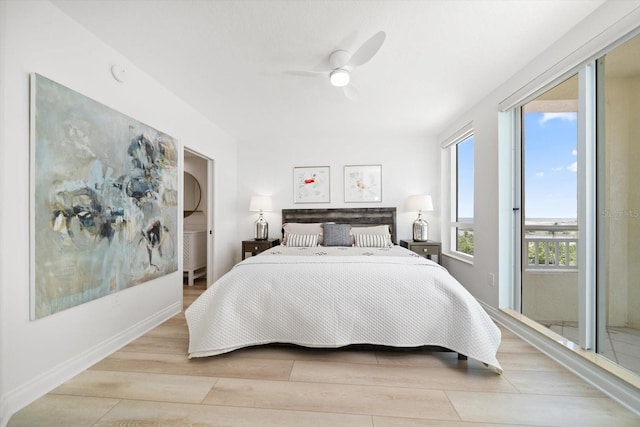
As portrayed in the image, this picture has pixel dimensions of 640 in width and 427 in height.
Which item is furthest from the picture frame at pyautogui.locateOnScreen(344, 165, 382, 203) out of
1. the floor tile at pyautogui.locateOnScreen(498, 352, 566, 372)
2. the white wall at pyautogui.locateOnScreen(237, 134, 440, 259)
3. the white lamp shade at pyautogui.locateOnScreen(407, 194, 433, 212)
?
the floor tile at pyautogui.locateOnScreen(498, 352, 566, 372)

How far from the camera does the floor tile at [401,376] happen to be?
5.01ft

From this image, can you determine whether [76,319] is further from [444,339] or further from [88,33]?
[444,339]

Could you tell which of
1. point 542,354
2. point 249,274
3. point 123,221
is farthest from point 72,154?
point 542,354

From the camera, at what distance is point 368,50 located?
66.5 inches

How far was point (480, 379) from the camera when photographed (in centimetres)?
158

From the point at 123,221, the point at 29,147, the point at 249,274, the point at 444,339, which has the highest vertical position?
the point at 29,147

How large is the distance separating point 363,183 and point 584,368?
305 centimetres

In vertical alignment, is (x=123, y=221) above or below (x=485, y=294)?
above

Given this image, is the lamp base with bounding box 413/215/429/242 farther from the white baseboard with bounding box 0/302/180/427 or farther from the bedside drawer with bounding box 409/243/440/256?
the white baseboard with bounding box 0/302/180/427

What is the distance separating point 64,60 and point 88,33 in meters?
0.31

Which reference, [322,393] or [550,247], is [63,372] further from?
[550,247]

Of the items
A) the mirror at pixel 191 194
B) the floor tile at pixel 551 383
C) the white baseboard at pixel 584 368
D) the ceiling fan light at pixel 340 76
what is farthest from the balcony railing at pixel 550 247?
the mirror at pixel 191 194

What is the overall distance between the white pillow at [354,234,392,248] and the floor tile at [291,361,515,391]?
1.76 m

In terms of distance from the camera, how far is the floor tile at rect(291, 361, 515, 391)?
153 centimetres
